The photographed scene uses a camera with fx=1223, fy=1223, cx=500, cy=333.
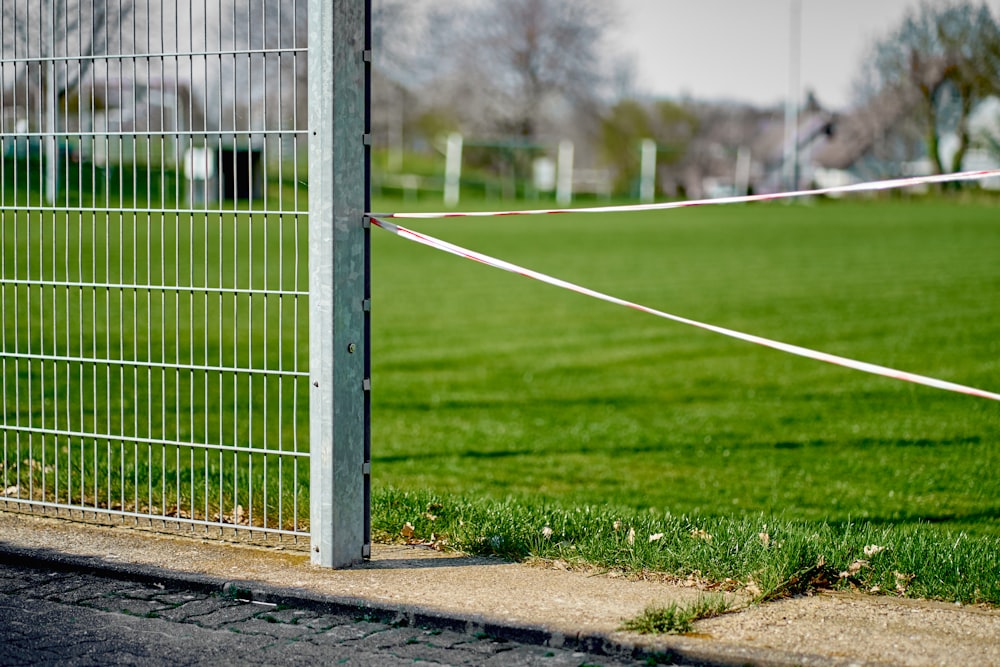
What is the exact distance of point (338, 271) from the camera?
4.80 m

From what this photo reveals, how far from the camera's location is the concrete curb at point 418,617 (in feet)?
12.9

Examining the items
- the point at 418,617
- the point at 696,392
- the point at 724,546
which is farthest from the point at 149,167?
the point at 696,392

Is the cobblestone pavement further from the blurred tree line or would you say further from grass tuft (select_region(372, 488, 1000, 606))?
the blurred tree line

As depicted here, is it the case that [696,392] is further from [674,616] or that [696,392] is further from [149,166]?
[674,616]

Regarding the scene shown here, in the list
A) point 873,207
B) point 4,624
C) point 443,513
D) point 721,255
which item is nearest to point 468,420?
point 443,513

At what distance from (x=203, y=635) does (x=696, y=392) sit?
23.4ft

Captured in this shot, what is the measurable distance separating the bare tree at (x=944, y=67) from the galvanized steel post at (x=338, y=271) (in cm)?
2250

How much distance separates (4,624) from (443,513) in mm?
2045

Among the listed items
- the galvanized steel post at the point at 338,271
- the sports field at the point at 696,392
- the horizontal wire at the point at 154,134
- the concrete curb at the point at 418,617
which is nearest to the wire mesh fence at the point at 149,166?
the horizontal wire at the point at 154,134

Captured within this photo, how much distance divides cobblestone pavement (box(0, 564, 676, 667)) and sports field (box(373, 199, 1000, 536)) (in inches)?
87.5

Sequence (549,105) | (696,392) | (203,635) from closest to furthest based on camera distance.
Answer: (203,635) < (696,392) < (549,105)

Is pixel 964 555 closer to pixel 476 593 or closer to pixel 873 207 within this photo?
pixel 476 593

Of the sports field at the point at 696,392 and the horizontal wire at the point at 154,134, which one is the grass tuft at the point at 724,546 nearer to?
the sports field at the point at 696,392

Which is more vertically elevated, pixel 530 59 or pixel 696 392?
pixel 530 59
